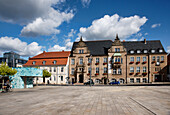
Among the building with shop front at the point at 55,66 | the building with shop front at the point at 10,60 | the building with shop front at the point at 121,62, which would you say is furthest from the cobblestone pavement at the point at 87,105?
the building with shop front at the point at 10,60

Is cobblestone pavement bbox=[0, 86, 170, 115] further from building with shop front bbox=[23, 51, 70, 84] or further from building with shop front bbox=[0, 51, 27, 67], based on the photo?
building with shop front bbox=[0, 51, 27, 67]

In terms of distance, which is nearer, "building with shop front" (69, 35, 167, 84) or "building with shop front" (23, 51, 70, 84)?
"building with shop front" (69, 35, 167, 84)

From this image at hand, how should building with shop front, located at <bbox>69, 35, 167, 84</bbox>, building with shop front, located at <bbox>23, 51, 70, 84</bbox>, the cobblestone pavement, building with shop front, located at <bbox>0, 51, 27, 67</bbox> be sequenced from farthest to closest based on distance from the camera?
building with shop front, located at <bbox>0, 51, 27, 67</bbox>
building with shop front, located at <bbox>23, 51, 70, 84</bbox>
building with shop front, located at <bbox>69, 35, 167, 84</bbox>
the cobblestone pavement

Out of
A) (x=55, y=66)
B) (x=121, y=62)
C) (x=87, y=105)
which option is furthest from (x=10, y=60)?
(x=87, y=105)

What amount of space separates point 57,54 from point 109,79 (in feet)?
76.0

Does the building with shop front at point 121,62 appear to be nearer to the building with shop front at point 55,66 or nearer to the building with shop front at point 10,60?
the building with shop front at point 55,66

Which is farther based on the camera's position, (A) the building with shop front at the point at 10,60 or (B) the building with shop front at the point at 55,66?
(A) the building with shop front at the point at 10,60

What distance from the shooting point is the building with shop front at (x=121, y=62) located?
45.2 metres

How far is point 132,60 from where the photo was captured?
152 feet

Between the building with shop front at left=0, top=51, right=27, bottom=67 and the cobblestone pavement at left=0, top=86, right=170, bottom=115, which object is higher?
the building with shop front at left=0, top=51, right=27, bottom=67

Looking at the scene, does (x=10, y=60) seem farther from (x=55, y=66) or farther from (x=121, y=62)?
(x=121, y=62)

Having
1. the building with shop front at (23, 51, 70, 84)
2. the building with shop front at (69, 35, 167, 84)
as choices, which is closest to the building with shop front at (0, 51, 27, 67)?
the building with shop front at (23, 51, 70, 84)

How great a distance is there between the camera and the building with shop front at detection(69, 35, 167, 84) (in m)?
45.2

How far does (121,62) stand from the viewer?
1842 inches
